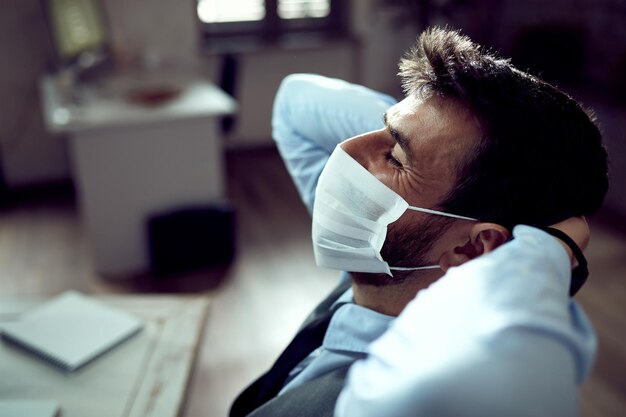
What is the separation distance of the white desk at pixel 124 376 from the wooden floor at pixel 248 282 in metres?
0.57

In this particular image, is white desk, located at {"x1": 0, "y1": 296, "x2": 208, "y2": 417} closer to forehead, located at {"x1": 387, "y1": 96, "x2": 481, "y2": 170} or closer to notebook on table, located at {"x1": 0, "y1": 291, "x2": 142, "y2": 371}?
notebook on table, located at {"x1": 0, "y1": 291, "x2": 142, "y2": 371}

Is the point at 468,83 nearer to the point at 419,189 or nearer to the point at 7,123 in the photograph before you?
the point at 419,189

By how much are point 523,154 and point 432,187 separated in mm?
144

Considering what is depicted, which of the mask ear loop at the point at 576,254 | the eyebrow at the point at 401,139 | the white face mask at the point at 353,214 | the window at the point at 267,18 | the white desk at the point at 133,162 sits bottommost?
the white desk at the point at 133,162

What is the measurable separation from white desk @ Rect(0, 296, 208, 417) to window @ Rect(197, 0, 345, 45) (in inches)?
135

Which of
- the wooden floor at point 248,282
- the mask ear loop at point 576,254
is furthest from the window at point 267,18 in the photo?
the mask ear loop at point 576,254

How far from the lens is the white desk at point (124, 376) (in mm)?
1033

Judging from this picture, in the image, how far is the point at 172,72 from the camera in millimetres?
3836

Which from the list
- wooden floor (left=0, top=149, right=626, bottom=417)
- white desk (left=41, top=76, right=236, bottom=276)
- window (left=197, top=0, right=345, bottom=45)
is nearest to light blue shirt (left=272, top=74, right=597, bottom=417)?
wooden floor (left=0, top=149, right=626, bottom=417)

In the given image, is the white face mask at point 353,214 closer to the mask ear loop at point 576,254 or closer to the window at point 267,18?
the mask ear loop at point 576,254

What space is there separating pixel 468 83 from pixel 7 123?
364 cm

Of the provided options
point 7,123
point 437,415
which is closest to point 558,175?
point 437,415

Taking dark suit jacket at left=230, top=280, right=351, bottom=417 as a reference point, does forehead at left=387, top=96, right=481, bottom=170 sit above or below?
above

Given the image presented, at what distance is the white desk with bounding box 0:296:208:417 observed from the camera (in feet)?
3.39
